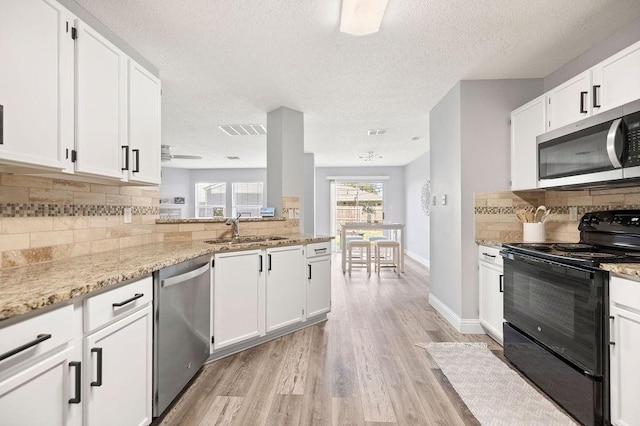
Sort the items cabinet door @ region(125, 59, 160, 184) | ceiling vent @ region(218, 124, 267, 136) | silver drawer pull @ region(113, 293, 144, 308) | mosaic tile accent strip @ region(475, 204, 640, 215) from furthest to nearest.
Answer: ceiling vent @ region(218, 124, 267, 136) → mosaic tile accent strip @ region(475, 204, 640, 215) → cabinet door @ region(125, 59, 160, 184) → silver drawer pull @ region(113, 293, 144, 308)

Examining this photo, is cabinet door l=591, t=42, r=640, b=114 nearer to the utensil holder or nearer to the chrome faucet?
the utensil holder

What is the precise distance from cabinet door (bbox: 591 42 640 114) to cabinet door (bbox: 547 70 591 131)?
0.06 metres

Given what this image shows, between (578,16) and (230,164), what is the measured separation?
767 cm

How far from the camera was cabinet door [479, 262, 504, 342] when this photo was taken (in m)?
2.64

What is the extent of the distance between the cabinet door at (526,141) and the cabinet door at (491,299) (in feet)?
2.66

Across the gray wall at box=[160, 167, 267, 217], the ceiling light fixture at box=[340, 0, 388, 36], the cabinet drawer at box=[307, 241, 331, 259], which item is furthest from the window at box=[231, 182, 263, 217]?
the ceiling light fixture at box=[340, 0, 388, 36]

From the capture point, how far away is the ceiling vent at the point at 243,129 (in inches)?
186

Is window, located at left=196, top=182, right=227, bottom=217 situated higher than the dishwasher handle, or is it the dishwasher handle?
window, located at left=196, top=182, right=227, bottom=217

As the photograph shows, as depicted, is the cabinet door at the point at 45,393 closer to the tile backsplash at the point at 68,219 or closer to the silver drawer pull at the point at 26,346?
the silver drawer pull at the point at 26,346

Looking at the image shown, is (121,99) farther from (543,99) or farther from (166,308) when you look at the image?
(543,99)

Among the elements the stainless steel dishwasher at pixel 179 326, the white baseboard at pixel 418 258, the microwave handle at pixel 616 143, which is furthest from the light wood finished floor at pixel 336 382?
the white baseboard at pixel 418 258

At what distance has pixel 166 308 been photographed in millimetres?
1771

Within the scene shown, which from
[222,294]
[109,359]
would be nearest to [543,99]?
[222,294]

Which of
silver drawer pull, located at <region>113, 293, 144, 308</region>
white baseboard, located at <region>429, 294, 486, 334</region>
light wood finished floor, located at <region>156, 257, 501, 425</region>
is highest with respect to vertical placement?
silver drawer pull, located at <region>113, 293, 144, 308</region>
